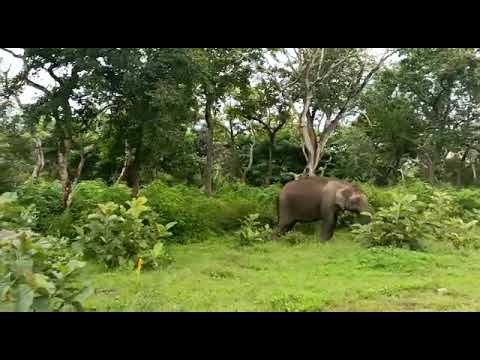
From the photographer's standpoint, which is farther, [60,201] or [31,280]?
[60,201]

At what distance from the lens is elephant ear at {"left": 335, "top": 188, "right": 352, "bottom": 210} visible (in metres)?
10.2

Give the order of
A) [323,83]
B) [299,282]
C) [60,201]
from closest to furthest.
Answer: [299,282] < [60,201] < [323,83]

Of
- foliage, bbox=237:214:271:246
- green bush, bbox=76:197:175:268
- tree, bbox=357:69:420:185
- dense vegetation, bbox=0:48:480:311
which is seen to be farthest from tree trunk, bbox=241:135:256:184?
green bush, bbox=76:197:175:268

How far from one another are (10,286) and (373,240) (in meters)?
6.91

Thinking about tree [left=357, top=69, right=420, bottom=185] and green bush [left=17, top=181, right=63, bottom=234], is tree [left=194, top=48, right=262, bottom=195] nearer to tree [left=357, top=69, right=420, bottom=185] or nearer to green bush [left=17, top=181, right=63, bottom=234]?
green bush [left=17, top=181, right=63, bottom=234]

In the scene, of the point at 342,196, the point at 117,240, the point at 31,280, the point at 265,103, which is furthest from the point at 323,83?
the point at 31,280

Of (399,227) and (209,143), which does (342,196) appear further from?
(209,143)

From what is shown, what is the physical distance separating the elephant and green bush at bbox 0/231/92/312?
285 inches

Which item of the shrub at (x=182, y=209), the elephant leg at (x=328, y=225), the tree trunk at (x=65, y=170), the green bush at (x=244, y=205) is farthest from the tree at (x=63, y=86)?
the elephant leg at (x=328, y=225)

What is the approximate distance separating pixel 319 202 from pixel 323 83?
6655 mm

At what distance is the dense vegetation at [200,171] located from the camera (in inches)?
228

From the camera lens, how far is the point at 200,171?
18000 millimetres

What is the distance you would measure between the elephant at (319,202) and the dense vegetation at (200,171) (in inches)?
13.3
